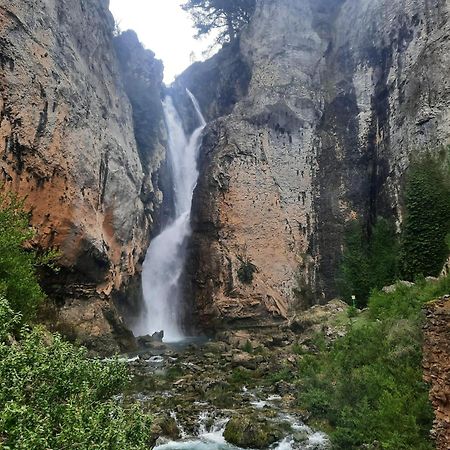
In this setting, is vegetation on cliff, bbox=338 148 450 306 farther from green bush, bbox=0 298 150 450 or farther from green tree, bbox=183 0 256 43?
green tree, bbox=183 0 256 43

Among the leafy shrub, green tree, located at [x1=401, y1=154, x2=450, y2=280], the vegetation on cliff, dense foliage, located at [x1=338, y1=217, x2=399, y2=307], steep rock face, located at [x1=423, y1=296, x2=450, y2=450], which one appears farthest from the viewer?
the leafy shrub

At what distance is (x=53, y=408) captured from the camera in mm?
5324

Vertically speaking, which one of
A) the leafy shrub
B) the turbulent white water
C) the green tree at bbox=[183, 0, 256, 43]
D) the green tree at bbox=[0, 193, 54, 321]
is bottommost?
the turbulent white water

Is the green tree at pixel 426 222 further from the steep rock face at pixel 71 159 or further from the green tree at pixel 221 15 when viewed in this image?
the green tree at pixel 221 15

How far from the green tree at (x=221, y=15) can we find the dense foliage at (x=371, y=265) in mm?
28618

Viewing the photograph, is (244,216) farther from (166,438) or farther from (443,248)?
(166,438)

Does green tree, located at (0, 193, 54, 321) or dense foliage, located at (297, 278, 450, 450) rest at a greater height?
green tree, located at (0, 193, 54, 321)

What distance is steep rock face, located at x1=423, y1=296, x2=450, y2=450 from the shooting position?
21.6 ft

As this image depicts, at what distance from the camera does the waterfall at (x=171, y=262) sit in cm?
3284

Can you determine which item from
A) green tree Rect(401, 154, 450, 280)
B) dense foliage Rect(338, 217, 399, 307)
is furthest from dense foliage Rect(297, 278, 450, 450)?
dense foliage Rect(338, 217, 399, 307)

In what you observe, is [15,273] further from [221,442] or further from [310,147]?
[310,147]

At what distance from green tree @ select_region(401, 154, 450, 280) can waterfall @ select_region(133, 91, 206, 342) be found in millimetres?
16744

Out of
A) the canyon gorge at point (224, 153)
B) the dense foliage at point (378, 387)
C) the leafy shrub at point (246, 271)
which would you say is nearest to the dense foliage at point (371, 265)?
the canyon gorge at point (224, 153)

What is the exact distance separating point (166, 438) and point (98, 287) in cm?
1489
